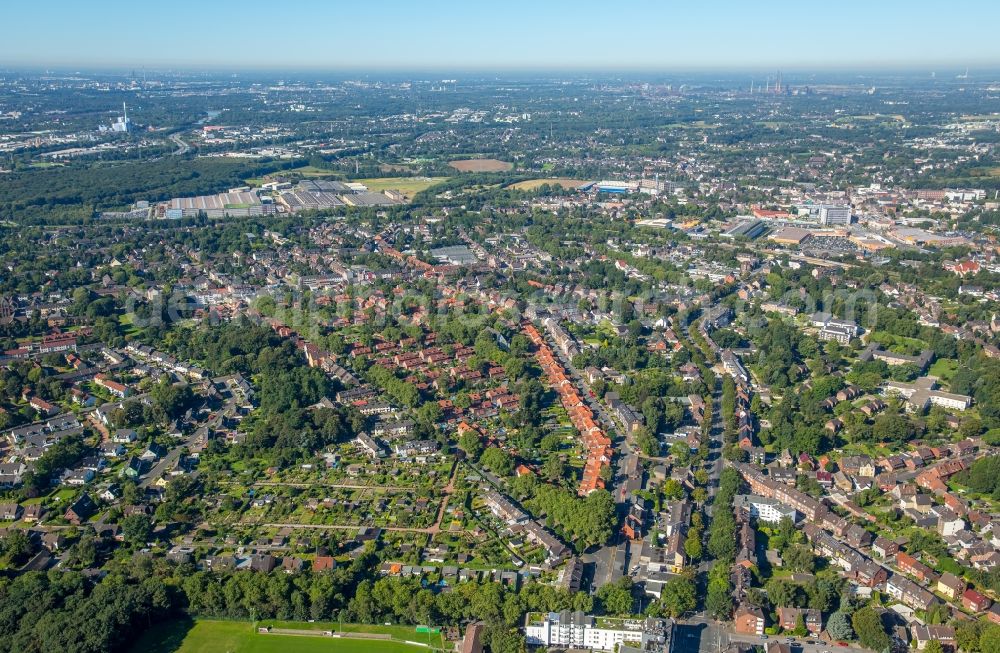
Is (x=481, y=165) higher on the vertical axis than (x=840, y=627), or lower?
higher

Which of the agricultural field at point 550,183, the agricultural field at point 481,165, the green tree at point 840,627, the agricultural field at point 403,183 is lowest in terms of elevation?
the green tree at point 840,627

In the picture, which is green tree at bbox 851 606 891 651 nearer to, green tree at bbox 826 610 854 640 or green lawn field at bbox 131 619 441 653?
green tree at bbox 826 610 854 640

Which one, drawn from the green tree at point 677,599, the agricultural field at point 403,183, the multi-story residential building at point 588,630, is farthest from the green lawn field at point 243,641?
the agricultural field at point 403,183

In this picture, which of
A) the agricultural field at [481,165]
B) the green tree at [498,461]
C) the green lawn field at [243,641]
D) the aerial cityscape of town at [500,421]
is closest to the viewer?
the green lawn field at [243,641]

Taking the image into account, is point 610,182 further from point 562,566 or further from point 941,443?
point 562,566

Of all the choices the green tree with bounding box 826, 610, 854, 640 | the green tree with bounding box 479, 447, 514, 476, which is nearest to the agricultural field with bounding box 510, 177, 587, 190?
the green tree with bounding box 479, 447, 514, 476

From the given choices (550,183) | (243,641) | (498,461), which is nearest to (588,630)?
(243,641)

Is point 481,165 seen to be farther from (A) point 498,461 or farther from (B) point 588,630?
(B) point 588,630

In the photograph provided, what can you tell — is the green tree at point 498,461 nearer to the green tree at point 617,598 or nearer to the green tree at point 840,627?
the green tree at point 617,598

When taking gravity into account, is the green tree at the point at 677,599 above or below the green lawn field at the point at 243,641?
above
